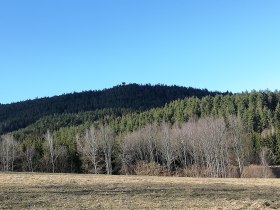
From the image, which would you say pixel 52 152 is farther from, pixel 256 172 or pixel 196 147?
pixel 256 172

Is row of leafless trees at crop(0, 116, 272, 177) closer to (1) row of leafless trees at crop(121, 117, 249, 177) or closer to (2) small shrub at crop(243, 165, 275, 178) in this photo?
(1) row of leafless trees at crop(121, 117, 249, 177)

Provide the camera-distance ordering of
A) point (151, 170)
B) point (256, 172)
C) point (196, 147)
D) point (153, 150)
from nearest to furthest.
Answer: point (256, 172)
point (151, 170)
point (196, 147)
point (153, 150)

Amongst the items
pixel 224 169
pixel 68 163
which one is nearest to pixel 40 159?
pixel 68 163

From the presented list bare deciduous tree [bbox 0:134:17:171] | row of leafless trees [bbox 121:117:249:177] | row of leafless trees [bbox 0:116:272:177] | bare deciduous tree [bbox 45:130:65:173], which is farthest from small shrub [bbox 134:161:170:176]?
bare deciduous tree [bbox 0:134:17:171]

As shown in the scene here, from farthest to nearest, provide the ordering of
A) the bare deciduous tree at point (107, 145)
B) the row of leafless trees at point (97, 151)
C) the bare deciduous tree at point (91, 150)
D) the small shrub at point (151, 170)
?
the bare deciduous tree at point (107, 145) → the row of leafless trees at point (97, 151) → the bare deciduous tree at point (91, 150) → the small shrub at point (151, 170)

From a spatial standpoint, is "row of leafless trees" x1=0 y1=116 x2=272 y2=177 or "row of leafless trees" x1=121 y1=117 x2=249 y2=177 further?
"row of leafless trees" x1=0 y1=116 x2=272 y2=177

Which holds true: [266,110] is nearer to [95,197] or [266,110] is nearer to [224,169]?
[224,169]

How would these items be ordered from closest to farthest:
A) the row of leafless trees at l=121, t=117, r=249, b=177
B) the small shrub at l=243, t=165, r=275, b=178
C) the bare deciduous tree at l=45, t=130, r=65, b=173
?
the small shrub at l=243, t=165, r=275, b=178, the row of leafless trees at l=121, t=117, r=249, b=177, the bare deciduous tree at l=45, t=130, r=65, b=173

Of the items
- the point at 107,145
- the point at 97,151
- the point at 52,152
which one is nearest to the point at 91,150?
the point at 97,151

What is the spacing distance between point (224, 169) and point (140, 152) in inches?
1016

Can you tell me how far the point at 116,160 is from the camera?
328ft

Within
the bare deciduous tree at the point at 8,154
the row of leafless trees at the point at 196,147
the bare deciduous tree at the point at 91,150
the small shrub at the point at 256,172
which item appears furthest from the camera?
the bare deciduous tree at the point at 91,150

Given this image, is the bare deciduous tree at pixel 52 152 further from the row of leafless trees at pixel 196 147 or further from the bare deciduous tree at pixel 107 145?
the row of leafless trees at pixel 196 147

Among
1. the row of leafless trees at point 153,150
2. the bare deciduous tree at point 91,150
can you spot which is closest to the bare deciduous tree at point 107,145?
the row of leafless trees at point 153,150
